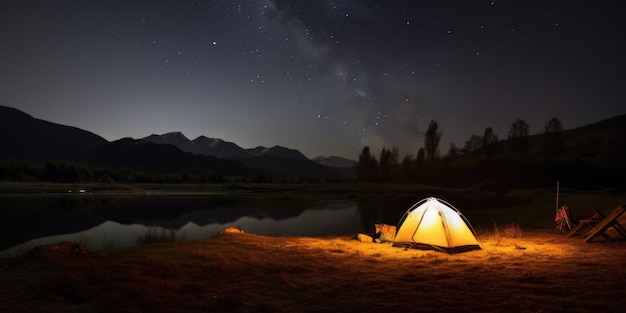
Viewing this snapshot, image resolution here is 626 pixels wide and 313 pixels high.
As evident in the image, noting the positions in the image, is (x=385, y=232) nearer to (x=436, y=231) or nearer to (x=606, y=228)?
(x=436, y=231)

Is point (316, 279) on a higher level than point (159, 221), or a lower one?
higher

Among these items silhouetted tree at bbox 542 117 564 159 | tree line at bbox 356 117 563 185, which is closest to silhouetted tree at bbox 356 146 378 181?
tree line at bbox 356 117 563 185

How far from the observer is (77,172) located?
10694 cm

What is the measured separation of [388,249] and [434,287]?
570cm

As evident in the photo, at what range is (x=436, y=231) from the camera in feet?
49.4

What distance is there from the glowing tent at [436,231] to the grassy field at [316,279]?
559 mm

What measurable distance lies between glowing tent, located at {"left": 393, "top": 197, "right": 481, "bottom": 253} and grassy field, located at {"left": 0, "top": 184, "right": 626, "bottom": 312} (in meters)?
0.56

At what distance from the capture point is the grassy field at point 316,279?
26.8 feet

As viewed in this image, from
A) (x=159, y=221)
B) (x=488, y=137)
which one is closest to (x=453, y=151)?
(x=488, y=137)

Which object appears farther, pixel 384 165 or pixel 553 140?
pixel 384 165

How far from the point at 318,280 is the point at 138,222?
90.3 feet

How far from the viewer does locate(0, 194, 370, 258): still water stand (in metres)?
25.1

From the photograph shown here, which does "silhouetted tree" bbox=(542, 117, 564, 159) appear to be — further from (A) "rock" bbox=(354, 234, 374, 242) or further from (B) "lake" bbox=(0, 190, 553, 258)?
(A) "rock" bbox=(354, 234, 374, 242)

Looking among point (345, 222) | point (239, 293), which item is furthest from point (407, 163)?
point (239, 293)
